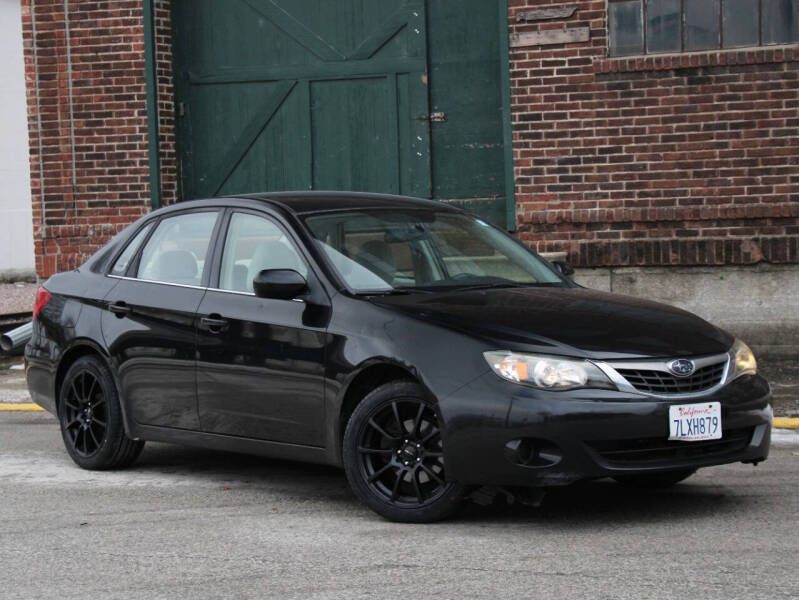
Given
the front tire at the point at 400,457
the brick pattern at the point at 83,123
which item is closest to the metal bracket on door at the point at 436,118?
the brick pattern at the point at 83,123

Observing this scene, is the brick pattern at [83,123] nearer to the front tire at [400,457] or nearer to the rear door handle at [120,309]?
the rear door handle at [120,309]

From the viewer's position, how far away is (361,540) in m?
6.07

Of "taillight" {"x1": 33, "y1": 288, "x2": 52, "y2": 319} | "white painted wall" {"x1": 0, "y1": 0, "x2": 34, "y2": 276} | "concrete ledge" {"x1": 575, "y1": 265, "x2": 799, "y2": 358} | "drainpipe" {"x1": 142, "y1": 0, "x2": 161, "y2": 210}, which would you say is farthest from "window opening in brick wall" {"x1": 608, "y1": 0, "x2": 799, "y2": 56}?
"white painted wall" {"x1": 0, "y1": 0, "x2": 34, "y2": 276}

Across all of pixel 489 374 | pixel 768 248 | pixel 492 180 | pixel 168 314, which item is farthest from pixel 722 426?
pixel 492 180

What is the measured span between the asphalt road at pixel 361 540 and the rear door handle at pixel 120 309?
0.90 m

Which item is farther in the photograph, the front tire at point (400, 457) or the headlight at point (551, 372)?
the front tire at point (400, 457)

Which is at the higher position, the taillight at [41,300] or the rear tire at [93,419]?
the taillight at [41,300]

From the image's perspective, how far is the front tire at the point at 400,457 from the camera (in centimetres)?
625

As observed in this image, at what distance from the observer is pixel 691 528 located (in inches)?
243

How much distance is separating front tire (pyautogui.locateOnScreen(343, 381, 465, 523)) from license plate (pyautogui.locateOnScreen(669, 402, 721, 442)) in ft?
3.10

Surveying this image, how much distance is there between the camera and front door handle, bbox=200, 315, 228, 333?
23.6 feet

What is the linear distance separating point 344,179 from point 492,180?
151 cm

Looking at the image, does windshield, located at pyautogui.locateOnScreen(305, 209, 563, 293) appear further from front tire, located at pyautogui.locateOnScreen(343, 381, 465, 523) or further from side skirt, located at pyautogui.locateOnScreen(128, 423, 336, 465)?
side skirt, located at pyautogui.locateOnScreen(128, 423, 336, 465)

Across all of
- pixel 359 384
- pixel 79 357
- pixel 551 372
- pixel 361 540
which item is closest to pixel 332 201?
pixel 359 384
